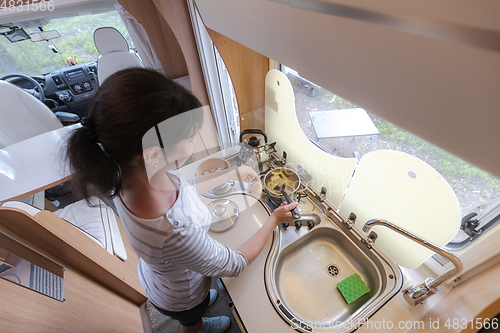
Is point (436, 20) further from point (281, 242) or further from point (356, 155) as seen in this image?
point (281, 242)

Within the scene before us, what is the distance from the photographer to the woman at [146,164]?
465 millimetres

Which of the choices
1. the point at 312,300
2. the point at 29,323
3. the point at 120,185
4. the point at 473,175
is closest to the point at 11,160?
the point at 29,323

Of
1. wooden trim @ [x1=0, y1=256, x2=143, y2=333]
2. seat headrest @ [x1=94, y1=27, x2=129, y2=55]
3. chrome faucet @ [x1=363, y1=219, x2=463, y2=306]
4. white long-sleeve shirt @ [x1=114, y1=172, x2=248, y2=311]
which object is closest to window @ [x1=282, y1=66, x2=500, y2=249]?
chrome faucet @ [x1=363, y1=219, x2=463, y2=306]

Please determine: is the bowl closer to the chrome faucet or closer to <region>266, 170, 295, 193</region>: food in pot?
<region>266, 170, 295, 193</region>: food in pot

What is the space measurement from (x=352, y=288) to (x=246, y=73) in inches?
45.1

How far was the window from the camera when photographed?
1.90 ft

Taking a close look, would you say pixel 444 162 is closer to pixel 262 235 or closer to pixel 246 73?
pixel 262 235

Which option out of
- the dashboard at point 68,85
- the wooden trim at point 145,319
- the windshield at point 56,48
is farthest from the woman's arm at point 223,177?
the windshield at point 56,48

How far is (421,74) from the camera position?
0.77 ft

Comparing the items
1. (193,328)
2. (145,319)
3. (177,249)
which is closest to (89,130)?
(177,249)

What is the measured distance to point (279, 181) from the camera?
45.1 inches

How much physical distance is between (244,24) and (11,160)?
7.52ft

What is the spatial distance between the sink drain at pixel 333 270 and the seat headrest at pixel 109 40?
10.7ft

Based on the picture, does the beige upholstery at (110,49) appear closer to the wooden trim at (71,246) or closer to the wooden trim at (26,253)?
the wooden trim at (71,246)
